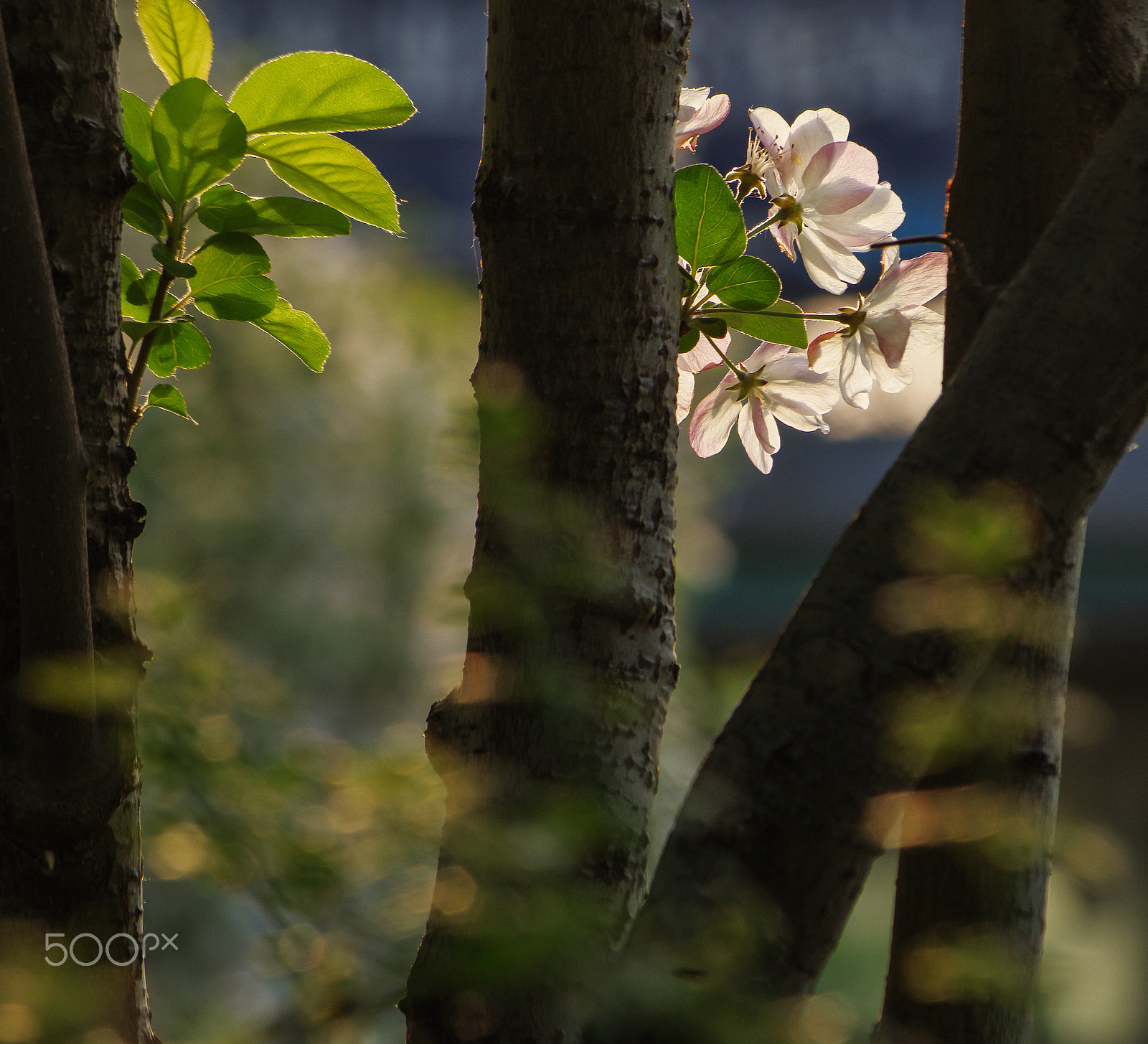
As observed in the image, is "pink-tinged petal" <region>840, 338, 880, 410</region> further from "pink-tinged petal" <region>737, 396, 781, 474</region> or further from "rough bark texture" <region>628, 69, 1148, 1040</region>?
"rough bark texture" <region>628, 69, 1148, 1040</region>

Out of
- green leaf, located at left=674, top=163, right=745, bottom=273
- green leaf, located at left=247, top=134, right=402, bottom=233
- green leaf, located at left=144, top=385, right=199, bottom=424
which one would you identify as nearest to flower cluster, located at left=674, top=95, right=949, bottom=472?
green leaf, located at left=674, top=163, right=745, bottom=273

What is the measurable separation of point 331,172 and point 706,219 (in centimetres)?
17

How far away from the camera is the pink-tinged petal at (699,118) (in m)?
0.51

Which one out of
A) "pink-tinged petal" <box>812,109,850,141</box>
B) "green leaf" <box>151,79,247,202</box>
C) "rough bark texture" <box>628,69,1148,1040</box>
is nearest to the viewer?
"rough bark texture" <box>628,69,1148,1040</box>

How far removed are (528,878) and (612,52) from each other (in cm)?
33

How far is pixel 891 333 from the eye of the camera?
A: 0.48 metres

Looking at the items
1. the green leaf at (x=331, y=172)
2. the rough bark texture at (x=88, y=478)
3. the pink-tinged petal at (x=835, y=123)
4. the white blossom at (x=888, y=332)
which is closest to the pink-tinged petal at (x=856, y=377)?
the white blossom at (x=888, y=332)

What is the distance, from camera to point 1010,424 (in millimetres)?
299

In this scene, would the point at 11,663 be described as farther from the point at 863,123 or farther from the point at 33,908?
the point at 863,123

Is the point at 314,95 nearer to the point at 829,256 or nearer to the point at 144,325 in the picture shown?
the point at 144,325

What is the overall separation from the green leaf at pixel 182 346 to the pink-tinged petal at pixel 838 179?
0.30 m

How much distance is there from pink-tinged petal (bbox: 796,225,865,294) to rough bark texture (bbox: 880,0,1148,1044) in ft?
0.16

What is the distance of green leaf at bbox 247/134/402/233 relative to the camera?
16.7 inches

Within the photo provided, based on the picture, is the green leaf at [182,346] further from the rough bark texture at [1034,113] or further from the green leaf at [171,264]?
the rough bark texture at [1034,113]
